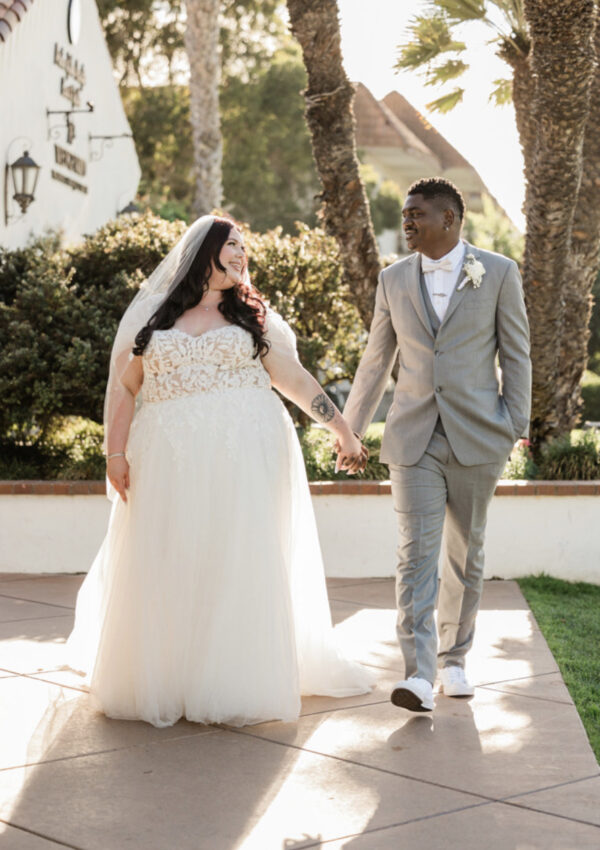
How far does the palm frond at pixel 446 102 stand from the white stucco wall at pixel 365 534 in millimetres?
6678

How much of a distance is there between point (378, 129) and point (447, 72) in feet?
111

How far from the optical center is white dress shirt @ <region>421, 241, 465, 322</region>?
5.68 meters

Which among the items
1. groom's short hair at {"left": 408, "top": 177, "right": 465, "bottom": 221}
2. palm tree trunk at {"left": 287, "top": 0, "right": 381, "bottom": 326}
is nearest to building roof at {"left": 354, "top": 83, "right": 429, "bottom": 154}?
palm tree trunk at {"left": 287, "top": 0, "right": 381, "bottom": 326}

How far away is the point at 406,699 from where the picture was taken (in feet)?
17.4

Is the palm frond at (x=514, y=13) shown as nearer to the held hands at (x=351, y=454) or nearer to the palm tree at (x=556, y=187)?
the palm tree at (x=556, y=187)

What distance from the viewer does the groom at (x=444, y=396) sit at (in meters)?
5.57

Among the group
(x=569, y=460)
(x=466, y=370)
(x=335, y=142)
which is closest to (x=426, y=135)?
(x=335, y=142)

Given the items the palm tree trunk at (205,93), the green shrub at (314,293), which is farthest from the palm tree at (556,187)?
the palm tree trunk at (205,93)

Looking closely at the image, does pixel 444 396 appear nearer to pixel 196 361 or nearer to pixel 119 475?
pixel 196 361

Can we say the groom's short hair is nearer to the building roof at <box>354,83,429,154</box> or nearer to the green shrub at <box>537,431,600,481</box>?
the green shrub at <box>537,431,600,481</box>

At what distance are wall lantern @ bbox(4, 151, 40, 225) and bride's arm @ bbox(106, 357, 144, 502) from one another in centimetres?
889

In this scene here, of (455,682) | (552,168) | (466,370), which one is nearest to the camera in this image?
(466,370)

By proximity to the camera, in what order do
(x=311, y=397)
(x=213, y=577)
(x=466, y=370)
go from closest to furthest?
(x=213, y=577)
(x=466, y=370)
(x=311, y=397)

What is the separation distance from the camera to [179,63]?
131ft
